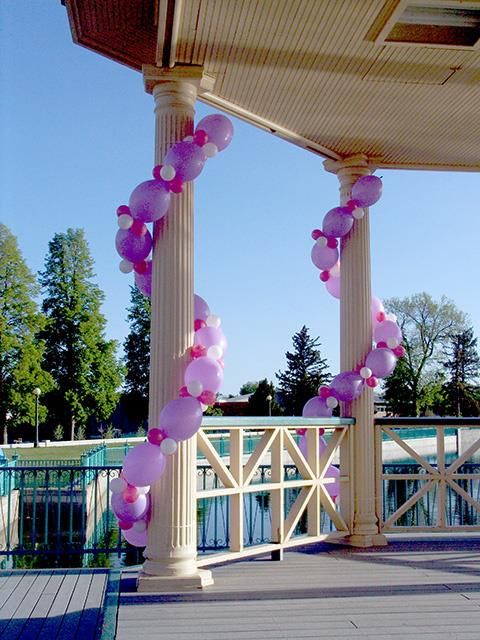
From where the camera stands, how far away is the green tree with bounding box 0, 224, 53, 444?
111ft

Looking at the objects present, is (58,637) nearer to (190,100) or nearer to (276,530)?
(276,530)

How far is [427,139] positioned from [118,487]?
4180mm

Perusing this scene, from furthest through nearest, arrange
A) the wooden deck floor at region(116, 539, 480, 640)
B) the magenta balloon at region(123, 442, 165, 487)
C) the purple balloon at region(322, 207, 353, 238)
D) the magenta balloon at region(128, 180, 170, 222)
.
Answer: the purple balloon at region(322, 207, 353, 238), the magenta balloon at region(128, 180, 170, 222), the magenta balloon at region(123, 442, 165, 487), the wooden deck floor at region(116, 539, 480, 640)

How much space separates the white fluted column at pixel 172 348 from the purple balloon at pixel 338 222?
6.52 feet

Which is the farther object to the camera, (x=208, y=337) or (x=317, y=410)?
(x=317, y=410)

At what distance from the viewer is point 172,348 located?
207 inches

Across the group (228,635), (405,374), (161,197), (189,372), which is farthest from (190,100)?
(405,374)

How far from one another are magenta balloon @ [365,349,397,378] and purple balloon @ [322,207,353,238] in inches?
44.9

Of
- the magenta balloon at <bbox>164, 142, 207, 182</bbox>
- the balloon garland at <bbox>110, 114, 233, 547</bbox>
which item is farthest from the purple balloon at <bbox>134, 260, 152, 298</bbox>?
the magenta balloon at <bbox>164, 142, 207, 182</bbox>

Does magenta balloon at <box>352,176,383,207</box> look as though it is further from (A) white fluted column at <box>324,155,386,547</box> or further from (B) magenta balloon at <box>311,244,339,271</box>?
(B) magenta balloon at <box>311,244,339,271</box>

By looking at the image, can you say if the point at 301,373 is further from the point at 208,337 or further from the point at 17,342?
the point at 208,337

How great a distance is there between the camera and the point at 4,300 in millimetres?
34688

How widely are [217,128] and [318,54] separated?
858mm

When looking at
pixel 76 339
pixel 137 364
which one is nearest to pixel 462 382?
pixel 137 364
